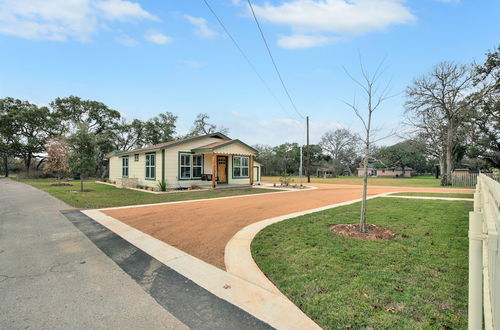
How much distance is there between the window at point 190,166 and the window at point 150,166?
2.09 meters

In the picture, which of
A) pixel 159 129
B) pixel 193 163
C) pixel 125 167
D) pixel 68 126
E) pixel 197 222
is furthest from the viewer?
pixel 159 129

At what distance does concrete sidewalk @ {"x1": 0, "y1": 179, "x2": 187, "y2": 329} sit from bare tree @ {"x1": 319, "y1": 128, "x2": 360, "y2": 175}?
52.8 metres

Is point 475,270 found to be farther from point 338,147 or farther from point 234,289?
point 338,147

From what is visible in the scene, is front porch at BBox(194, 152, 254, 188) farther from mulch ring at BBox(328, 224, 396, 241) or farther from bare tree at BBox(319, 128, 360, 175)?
bare tree at BBox(319, 128, 360, 175)

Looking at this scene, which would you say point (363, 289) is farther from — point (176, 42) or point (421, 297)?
point (176, 42)

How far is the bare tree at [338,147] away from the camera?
53469 millimetres

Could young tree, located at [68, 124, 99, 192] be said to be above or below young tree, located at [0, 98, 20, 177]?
below

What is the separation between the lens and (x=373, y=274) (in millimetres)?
3389

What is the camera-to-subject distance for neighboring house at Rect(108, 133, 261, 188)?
16.7 metres

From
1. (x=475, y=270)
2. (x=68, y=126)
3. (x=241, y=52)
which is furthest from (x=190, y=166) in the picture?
(x=68, y=126)

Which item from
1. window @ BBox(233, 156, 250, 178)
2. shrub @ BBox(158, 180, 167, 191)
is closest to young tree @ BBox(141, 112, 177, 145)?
window @ BBox(233, 156, 250, 178)

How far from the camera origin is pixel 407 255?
407 centimetres

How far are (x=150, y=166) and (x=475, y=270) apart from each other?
18614mm

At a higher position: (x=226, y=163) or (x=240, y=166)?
(x=226, y=163)
